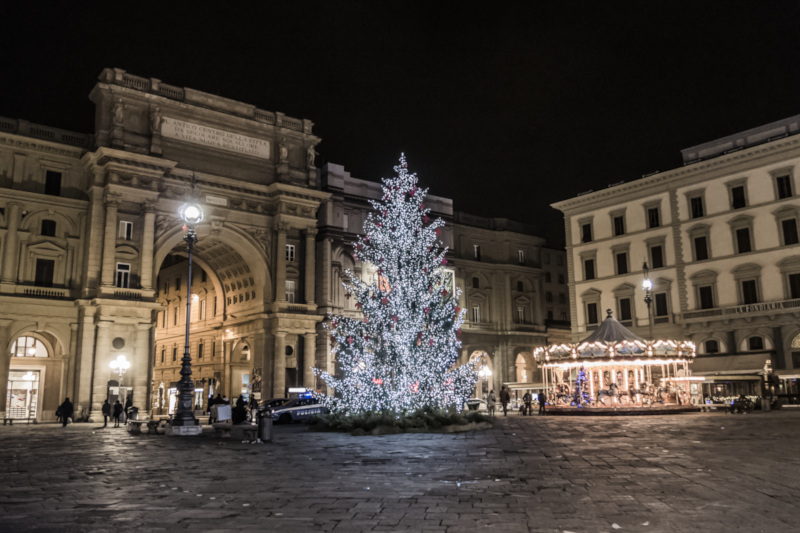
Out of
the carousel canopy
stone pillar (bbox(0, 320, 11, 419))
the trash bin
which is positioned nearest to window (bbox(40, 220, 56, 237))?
stone pillar (bbox(0, 320, 11, 419))

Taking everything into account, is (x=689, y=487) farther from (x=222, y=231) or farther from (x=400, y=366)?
(x=222, y=231)

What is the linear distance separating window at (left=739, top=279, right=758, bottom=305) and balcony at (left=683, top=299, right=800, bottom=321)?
688 millimetres

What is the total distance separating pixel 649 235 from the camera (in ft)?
162

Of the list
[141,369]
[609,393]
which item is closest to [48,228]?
[141,369]

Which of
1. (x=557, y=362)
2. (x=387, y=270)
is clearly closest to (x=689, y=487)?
(x=387, y=270)

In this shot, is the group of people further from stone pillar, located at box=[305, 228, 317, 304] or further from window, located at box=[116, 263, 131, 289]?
window, located at box=[116, 263, 131, 289]

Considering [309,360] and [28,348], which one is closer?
[28,348]

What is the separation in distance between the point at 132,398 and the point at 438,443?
30.0 meters

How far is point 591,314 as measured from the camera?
172 feet

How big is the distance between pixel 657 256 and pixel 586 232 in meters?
6.65

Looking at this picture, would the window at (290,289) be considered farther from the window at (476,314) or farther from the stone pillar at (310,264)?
the window at (476,314)

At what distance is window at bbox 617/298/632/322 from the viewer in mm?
49656

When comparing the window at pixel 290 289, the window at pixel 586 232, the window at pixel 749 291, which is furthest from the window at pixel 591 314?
the window at pixel 290 289

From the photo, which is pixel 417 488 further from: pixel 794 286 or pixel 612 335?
pixel 794 286
